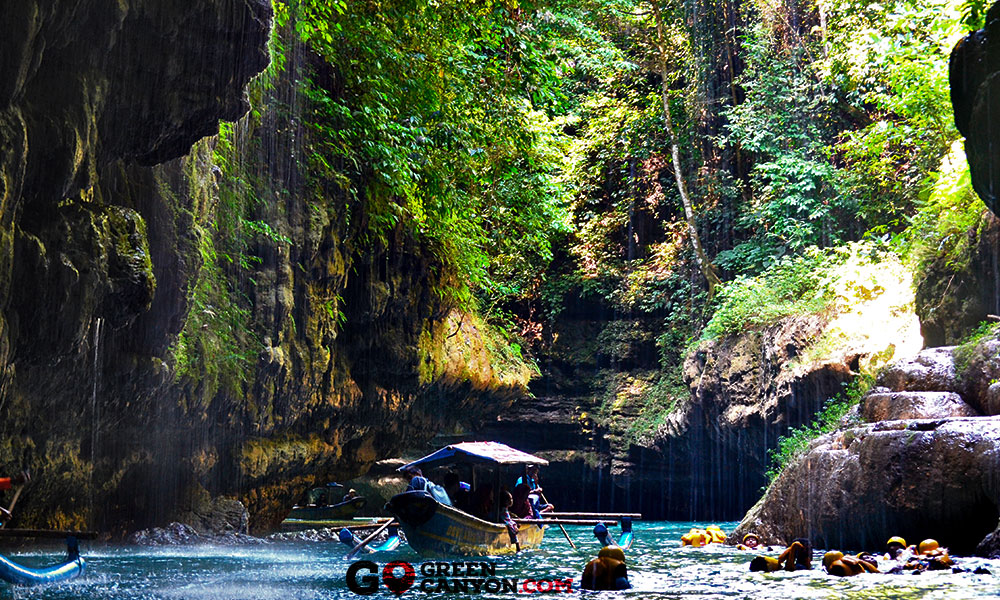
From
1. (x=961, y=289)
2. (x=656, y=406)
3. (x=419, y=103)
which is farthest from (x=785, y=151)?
(x=419, y=103)

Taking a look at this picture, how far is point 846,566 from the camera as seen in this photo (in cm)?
947

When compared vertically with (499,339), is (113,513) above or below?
below

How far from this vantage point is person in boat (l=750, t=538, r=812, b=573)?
1023cm

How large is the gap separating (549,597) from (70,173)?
5.43m

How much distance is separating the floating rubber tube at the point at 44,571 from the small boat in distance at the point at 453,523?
462 cm

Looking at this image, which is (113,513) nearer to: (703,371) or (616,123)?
(703,371)

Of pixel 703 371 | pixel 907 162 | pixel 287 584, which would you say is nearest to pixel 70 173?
pixel 287 584

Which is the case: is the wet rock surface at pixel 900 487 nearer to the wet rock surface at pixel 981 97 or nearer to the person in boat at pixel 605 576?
the person in boat at pixel 605 576

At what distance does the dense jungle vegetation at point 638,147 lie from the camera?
13164 millimetres

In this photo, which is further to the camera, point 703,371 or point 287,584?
point 703,371

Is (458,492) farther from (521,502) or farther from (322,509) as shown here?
(322,509)

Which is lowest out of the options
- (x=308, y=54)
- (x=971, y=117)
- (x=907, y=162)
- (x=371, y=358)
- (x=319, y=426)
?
(x=319, y=426)

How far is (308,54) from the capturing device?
41.5 feet

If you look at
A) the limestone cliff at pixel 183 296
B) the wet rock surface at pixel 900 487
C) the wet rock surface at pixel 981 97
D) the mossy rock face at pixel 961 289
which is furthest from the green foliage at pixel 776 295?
the wet rock surface at pixel 981 97
